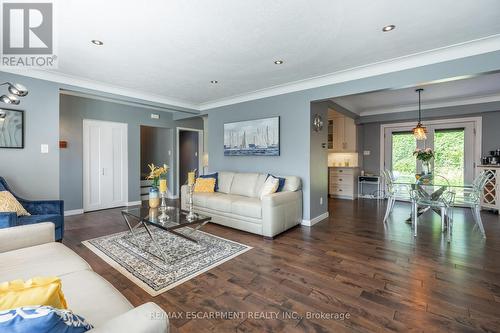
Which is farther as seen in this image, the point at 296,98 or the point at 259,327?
the point at 296,98

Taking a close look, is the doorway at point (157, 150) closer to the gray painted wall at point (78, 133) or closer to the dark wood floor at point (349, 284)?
the gray painted wall at point (78, 133)

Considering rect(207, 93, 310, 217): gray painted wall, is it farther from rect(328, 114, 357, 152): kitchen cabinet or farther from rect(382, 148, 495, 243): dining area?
rect(328, 114, 357, 152): kitchen cabinet

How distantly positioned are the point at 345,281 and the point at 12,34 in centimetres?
434

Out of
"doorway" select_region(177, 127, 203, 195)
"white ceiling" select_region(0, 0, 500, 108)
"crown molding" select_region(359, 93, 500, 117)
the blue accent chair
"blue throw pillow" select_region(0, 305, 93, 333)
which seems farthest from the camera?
"doorway" select_region(177, 127, 203, 195)

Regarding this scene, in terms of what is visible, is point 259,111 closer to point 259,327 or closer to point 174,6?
point 174,6

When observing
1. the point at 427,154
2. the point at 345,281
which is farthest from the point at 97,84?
the point at 427,154

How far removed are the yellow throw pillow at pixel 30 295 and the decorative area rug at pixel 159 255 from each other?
55.0 inches

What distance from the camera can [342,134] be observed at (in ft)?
23.4

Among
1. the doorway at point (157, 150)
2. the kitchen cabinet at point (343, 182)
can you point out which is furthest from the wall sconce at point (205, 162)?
the kitchen cabinet at point (343, 182)

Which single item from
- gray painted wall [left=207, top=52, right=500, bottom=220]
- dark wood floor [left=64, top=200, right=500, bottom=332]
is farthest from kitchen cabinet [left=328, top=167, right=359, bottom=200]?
dark wood floor [left=64, top=200, right=500, bottom=332]

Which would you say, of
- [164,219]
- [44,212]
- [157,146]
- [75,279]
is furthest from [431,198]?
[157,146]

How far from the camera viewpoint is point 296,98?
14.3 ft

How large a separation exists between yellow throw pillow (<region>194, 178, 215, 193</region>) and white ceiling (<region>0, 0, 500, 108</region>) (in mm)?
2077

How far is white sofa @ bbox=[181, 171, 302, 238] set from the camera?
3601mm
